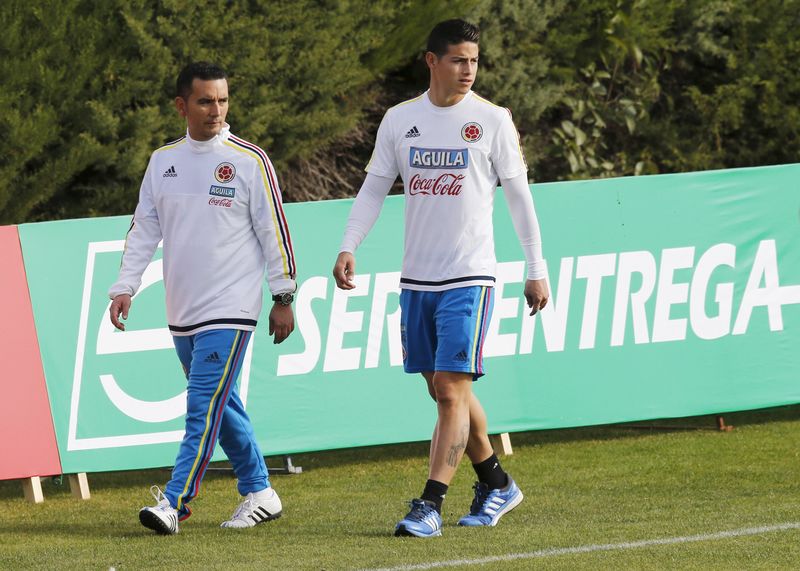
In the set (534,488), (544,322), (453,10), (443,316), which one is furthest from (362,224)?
(453,10)

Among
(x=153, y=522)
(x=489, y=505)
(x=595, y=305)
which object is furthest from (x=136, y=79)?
(x=489, y=505)

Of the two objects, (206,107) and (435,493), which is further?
(206,107)

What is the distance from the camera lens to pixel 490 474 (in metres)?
6.40

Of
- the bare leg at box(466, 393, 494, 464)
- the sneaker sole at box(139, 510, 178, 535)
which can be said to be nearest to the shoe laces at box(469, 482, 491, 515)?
the bare leg at box(466, 393, 494, 464)

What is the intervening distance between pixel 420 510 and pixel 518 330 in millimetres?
2874

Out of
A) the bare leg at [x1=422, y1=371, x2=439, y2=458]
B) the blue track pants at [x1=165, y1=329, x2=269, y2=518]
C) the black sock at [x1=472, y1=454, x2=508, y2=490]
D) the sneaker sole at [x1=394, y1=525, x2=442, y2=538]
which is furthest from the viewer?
the black sock at [x1=472, y1=454, x2=508, y2=490]

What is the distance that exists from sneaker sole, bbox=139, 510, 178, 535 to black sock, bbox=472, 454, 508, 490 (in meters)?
1.41

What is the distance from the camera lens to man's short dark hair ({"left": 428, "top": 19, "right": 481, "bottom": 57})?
6098mm

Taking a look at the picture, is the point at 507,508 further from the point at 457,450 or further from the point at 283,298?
the point at 283,298

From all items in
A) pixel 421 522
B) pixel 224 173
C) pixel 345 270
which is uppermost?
pixel 224 173

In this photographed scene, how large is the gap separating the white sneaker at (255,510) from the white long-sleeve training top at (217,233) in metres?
0.87

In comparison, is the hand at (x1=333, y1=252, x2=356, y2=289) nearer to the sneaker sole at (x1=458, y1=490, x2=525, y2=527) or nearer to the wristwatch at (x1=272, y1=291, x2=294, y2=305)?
the wristwatch at (x1=272, y1=291, x2=294, y2=305)

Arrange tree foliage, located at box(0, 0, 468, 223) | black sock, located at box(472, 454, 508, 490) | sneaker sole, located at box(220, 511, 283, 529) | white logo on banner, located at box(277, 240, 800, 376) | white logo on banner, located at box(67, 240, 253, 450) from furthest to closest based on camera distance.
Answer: tree foliage, located at box(0, 0, 468, 223) < white logo on banner, located at box(277, 240, 800, 376) < white logo on banner, located at box(67, 240, 253, 450) < sneaker sole, located at box(220, 511, 283, 529) < black sock, located at box(472, 454, 508, 490)

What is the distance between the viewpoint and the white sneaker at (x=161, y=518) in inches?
245
